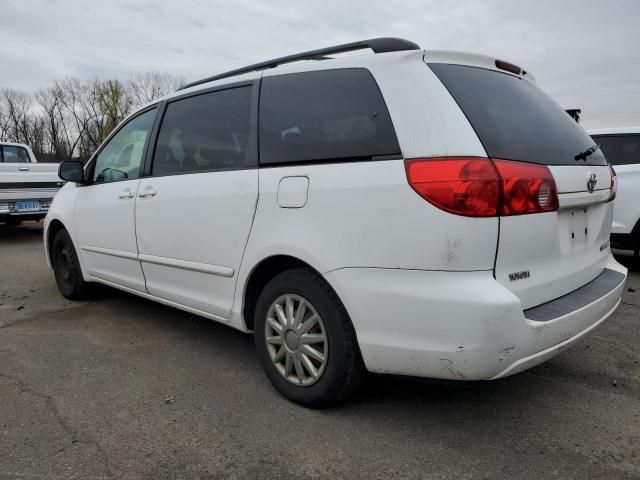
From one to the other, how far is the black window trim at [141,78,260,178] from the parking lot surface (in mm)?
1215

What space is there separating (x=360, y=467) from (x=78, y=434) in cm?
132

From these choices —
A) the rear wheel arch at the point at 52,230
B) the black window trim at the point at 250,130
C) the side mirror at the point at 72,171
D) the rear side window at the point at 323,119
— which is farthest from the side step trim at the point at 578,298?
the rear wheel arch at the point at 52,230

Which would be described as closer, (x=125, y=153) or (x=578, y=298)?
(x=578, y=298)

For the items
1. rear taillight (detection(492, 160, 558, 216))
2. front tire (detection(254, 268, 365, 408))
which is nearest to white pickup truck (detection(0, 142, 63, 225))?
front tire (detection(254, 268, 365, 408))

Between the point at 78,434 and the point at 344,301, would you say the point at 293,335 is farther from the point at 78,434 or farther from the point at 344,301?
the point at 78,434

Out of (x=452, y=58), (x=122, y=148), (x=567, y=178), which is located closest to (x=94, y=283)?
(x=122, y=148)

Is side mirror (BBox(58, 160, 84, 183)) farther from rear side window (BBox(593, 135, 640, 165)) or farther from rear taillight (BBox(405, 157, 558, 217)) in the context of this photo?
rear side window (BBox(593, 135, 640, 165))

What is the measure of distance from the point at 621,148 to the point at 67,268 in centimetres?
620

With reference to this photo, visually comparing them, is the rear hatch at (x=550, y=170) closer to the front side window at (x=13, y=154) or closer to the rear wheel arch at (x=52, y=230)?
the rear wheel arch at (x=52, y=230)

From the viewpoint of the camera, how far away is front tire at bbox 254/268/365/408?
7.72 ft

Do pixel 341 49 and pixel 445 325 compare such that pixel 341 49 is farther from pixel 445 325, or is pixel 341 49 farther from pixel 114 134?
pixel 114 134

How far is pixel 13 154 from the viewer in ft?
35.8

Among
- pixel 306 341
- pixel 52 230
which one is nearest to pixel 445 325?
pixel 306 341

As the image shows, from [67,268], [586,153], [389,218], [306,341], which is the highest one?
[586,153]
